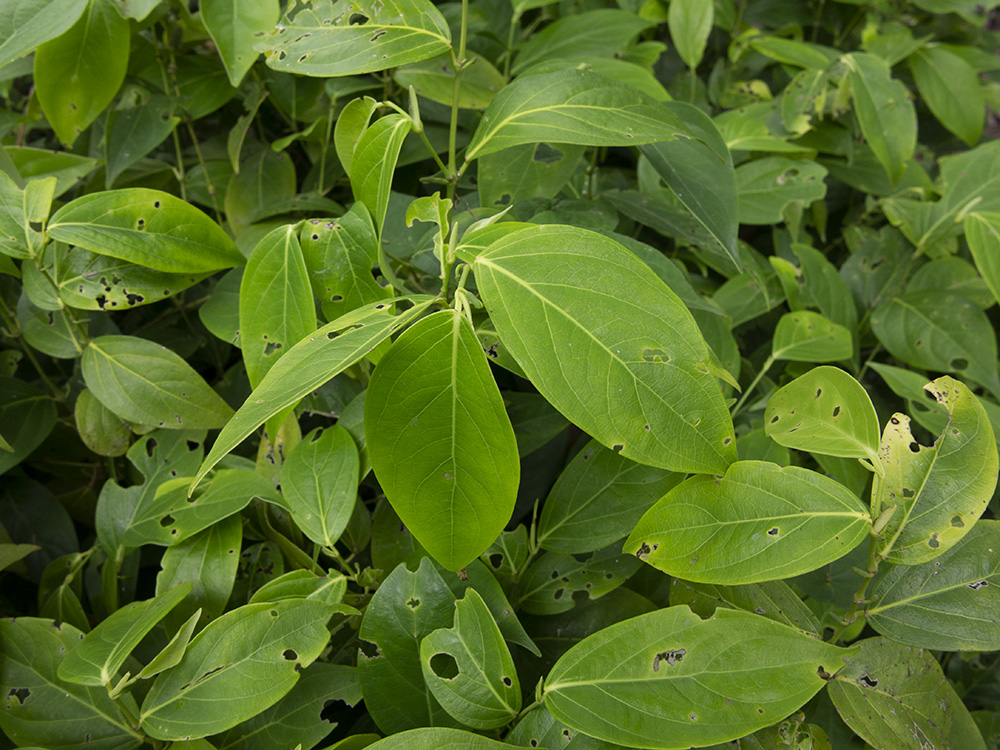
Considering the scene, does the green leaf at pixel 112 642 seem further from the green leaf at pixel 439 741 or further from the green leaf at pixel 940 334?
the green leaf at pixel 940 334

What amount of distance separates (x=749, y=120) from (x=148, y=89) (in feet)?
2.85

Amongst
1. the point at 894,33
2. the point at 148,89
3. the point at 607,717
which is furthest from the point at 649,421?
the point at 894,33

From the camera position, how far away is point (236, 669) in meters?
0.53

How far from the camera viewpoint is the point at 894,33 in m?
1.32

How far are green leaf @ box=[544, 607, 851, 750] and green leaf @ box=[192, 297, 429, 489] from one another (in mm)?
272

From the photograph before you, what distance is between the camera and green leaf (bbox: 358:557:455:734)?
1.80 feet

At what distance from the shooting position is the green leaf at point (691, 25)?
3.61 feet

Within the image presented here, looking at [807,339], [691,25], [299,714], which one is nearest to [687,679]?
[299,714]

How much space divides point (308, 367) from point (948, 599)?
0.52 meters

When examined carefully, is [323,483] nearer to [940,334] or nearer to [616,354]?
[616,354]

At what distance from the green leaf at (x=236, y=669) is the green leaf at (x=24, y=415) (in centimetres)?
40

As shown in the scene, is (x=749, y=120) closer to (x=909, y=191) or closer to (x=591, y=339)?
(x=909, y=191)

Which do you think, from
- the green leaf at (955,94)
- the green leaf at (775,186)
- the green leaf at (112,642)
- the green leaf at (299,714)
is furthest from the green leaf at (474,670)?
the green leaf at (955,94)

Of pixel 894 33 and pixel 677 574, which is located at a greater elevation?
pixel 894 33
